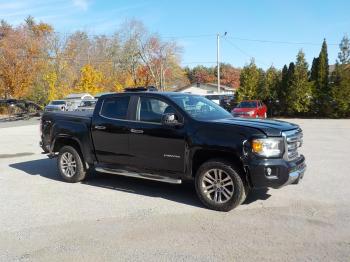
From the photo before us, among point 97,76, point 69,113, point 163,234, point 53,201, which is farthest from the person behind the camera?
point 97,76

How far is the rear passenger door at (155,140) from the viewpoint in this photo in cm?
653

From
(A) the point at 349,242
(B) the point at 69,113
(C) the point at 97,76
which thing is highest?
(C) the point at 97,76

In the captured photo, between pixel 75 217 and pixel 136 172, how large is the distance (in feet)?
4.97

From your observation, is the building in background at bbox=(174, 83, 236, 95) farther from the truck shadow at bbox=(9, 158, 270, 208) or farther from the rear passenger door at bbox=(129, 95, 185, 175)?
the rear passenger door at bbox=(129, 95, 185, 175)

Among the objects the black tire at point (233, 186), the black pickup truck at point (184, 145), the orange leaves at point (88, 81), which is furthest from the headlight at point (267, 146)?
the orange leaves at point (88, 81)

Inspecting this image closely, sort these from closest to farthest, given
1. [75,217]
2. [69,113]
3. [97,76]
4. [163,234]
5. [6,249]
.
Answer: [6,249], [163,234], [75,217], [69,113], [97,76]

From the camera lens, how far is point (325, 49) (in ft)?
103

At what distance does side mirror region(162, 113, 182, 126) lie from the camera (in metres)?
6.42

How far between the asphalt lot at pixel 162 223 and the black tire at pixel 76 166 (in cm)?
20

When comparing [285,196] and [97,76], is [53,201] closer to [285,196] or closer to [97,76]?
[285,196]

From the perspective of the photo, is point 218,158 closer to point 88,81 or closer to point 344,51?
point 344,51

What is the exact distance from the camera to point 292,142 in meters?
6.16

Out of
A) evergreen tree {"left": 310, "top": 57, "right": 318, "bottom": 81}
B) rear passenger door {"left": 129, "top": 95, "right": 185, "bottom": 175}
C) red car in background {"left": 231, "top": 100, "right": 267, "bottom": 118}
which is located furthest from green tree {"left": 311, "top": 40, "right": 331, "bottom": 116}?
rear passenger door {"left": 129, "top": 95, "right": 185, "bottom": 175}

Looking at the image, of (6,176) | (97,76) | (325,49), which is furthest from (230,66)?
(6,176)
